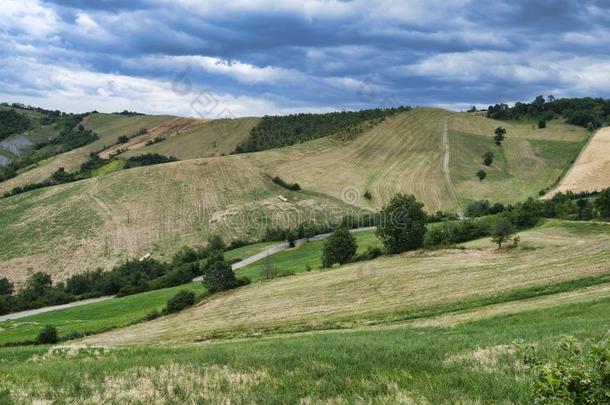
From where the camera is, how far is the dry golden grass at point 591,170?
113m

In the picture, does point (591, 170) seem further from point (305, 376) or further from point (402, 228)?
point (305, 376)

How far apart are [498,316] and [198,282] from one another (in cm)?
6586

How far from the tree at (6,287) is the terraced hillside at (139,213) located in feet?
7.55

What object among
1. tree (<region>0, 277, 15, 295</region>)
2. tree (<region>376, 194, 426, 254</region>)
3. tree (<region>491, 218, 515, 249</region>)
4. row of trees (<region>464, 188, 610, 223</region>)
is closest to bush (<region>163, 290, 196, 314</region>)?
tree (<region>376, 194, 426, 254</region>)

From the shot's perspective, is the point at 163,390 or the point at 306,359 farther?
the point at 306,359

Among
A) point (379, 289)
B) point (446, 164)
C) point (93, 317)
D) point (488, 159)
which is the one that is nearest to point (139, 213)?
point (93, 317)

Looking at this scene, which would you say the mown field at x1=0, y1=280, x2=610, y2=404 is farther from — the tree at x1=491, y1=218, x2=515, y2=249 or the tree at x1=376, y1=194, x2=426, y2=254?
the tree at x1=376, y1=194, x2=426, y2=254

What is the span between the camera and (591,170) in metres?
121

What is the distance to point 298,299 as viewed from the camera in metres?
51.9

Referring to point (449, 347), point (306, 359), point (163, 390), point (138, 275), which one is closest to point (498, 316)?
point (449, 347)

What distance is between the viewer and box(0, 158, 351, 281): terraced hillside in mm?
99625

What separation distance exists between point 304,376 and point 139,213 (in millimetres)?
110780

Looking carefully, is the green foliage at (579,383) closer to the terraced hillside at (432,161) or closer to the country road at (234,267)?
the country road at (234,267)

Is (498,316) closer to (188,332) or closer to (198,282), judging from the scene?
(188,332)
